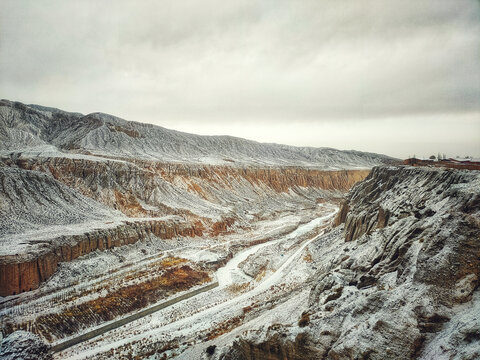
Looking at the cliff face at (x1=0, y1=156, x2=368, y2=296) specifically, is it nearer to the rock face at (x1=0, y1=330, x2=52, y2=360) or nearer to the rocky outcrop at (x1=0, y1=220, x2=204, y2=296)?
the rocky outcrop at (x1=0, y1=220, x2=204, y2=296)

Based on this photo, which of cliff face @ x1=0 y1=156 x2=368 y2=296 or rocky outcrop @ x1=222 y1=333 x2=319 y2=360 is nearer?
rocky outcrop @ x1=222 y1=333 x2=319 y2=360

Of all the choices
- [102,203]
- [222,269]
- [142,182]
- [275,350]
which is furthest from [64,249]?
[142,182]

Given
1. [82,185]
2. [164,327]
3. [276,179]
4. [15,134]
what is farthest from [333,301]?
[15,134]

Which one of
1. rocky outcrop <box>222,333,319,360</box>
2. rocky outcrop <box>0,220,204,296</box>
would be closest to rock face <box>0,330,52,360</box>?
rocky outcrop <box>222,333,319,360</box>

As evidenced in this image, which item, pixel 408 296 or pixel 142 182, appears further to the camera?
pixel 142 182

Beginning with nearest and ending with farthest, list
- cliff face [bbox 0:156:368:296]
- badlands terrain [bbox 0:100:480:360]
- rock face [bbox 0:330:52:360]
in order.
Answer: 1. badlands terrain [bbox 0:100:480:360]
2. rock face [bbox 0:330:52:360]
3. cliff face [bbox 0:156:368:296]

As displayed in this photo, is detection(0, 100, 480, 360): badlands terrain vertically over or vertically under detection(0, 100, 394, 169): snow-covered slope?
under

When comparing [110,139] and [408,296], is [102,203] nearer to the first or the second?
[110,139]
